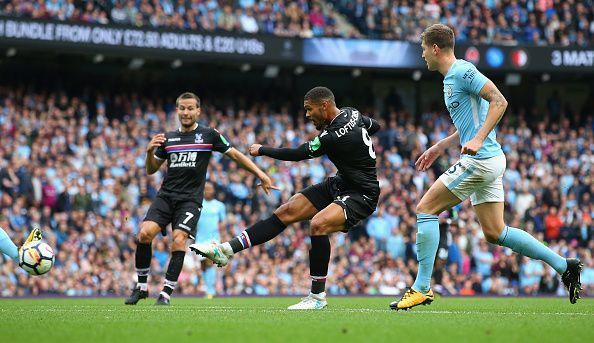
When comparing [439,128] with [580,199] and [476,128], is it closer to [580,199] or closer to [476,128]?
[580,199]

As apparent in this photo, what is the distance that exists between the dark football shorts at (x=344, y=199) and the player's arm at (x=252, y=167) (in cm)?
49

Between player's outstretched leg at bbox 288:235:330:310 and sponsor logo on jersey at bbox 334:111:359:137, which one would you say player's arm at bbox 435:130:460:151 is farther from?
player's outstretched leg at bbox 288:235:330:310

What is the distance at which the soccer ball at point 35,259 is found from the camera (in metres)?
9.72

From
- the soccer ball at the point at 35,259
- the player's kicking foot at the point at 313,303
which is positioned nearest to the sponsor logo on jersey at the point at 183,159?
the soccer ball at the point at 35,259

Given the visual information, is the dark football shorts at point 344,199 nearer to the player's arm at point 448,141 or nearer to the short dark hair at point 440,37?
the player's arm at point 448,141

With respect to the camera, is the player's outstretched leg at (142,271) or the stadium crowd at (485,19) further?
the stadium crowd at (485,19)

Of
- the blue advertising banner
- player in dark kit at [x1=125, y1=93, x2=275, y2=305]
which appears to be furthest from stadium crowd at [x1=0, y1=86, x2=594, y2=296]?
player in dark kit at [x1=125, y1=93, x2=275, y2=305]

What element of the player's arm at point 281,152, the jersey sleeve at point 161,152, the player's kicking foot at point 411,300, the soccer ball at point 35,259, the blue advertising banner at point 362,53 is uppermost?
the blue advertising banner at point 362,53

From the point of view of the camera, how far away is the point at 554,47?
93.9 ft

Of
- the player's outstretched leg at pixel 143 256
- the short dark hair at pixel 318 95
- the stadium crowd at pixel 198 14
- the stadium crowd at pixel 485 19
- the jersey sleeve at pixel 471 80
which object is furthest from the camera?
the stadium crowd at pixel 485 19

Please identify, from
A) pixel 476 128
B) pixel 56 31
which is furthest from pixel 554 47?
pixel 476 128

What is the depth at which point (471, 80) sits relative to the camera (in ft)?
28.7

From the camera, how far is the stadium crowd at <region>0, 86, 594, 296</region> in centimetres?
1903

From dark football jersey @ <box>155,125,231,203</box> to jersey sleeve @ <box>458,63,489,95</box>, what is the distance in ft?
10.9
